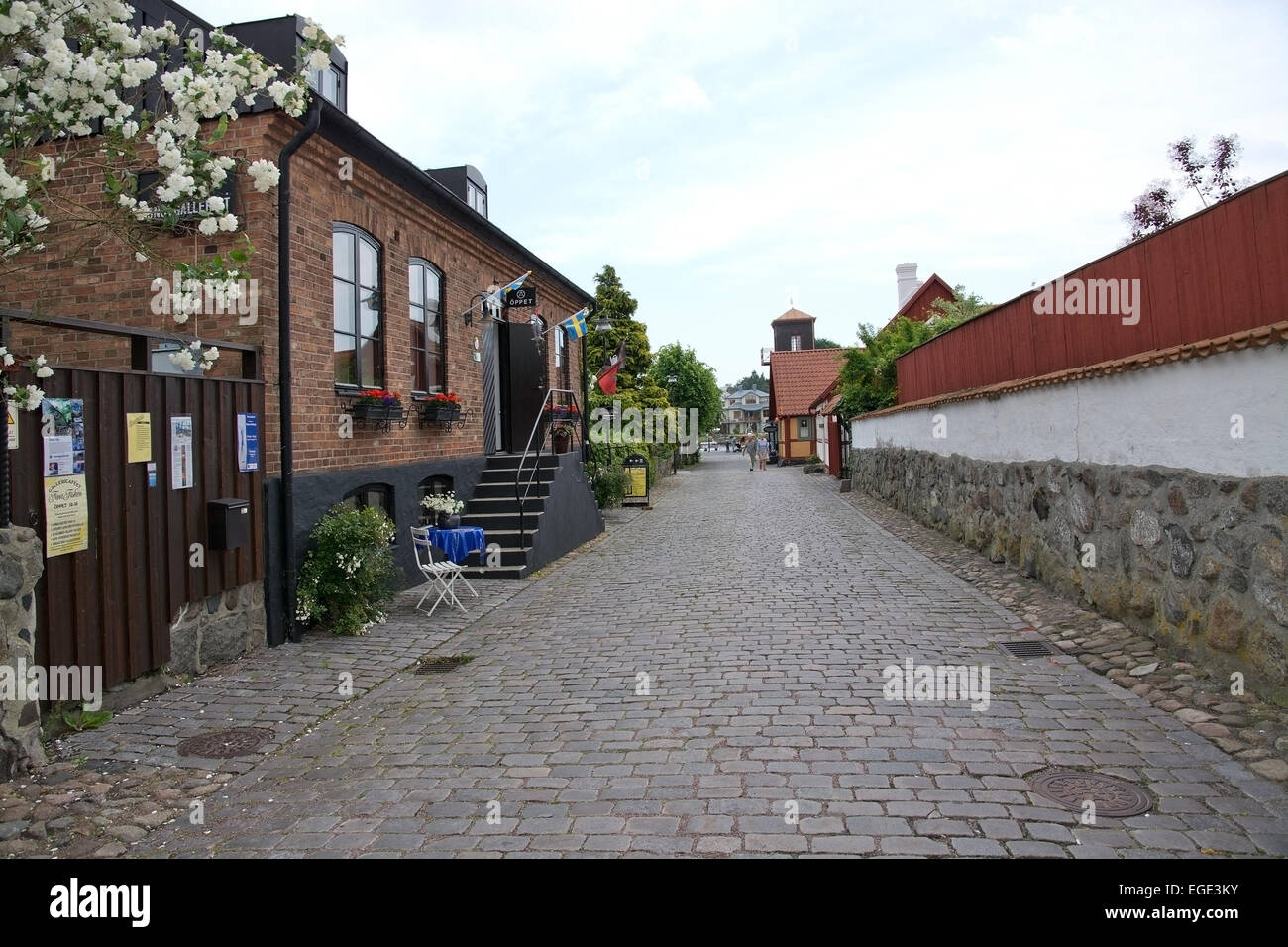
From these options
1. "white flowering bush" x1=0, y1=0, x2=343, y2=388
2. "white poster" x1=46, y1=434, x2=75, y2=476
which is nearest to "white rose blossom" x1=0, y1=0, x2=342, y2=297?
"white flowering bush" x1=0, y1=0, x2=343, y2=388

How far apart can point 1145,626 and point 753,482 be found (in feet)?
83.2

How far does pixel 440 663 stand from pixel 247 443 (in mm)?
2440

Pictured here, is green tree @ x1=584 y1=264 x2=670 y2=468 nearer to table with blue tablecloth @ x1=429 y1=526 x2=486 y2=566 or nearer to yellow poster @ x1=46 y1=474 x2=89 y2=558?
table with blue tablecloth @ x1=429 y1=526 x2=486 y2=566

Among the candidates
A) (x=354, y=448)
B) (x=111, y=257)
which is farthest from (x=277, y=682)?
(x=111, y=257)

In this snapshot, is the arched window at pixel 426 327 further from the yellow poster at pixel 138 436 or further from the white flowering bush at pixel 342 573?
the yellow poster at pixel 138 436

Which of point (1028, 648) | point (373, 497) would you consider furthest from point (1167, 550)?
point (373, 497)

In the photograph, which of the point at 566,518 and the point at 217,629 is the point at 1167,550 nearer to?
the point at 217,629

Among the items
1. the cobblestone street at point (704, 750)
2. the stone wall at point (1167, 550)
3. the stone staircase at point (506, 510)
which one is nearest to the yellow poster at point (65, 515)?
the cobblestone street at point (704, 750)

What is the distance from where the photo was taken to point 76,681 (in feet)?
18.0

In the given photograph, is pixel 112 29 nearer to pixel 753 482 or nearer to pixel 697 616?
pixel 697 616

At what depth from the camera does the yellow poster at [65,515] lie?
5271 millimetres

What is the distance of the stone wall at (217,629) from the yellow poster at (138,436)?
121cm

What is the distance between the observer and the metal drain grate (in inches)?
268

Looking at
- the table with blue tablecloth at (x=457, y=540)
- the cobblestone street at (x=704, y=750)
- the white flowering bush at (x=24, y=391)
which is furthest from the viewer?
the table with blue tablecloth at (x=457, y=540)
